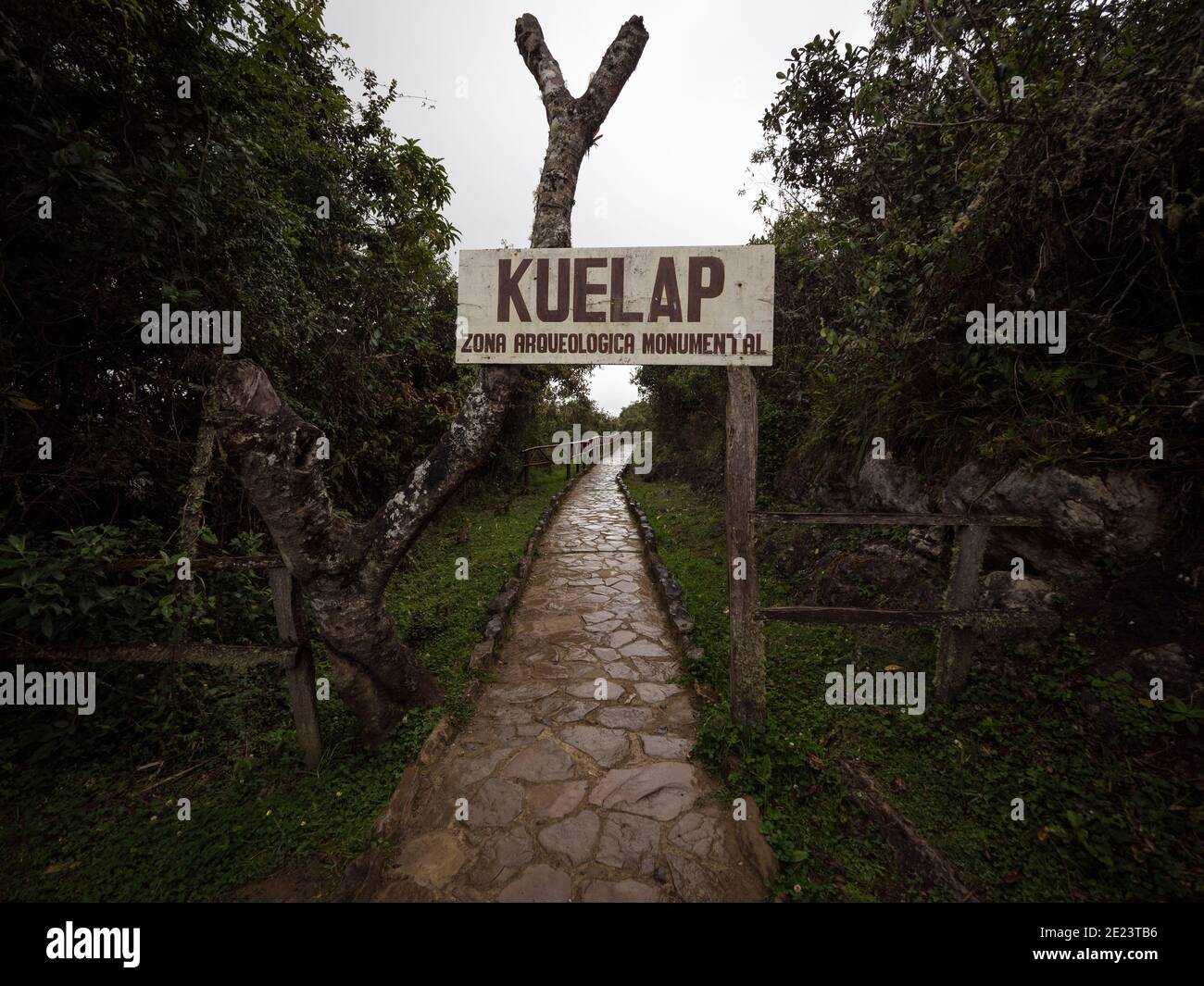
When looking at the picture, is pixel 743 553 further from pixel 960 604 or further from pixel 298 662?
pixel 298 662

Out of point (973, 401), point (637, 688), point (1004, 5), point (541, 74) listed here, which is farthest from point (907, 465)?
point (541, 74)

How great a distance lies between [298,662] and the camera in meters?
2.94

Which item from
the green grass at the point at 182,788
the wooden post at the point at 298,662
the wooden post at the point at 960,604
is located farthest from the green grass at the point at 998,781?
the wooden post at the point at 298,662

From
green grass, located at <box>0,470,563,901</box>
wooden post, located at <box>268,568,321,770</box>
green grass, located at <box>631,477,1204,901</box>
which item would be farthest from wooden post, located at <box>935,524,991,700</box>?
wooden post, located at <box>268,568,321,770</box>

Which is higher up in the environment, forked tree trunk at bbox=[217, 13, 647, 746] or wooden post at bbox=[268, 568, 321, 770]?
forked tree trunk at bbox=[217, 13, 647, 746]

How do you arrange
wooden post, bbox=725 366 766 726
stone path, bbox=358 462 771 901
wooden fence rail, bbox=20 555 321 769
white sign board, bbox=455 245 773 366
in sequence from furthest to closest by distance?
1. wooden post, bbox=725 366 766 726
2. white sign board, bbox=455 245 773 366
3. wooden fence rail, bbox=20 555 321 769
4. stone path, bbox=358 462 771 901

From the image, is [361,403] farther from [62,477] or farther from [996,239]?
[996,239]

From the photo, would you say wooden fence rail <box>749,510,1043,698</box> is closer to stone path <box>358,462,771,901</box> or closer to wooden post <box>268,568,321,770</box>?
stone path <box>358,462,771,901</box>

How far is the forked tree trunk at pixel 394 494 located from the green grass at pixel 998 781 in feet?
7.79

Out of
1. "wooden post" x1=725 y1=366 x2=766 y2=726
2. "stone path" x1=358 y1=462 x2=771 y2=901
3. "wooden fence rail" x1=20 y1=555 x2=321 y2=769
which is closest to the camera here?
"stone path" x1=358 y1=462 x2=771 y2=901

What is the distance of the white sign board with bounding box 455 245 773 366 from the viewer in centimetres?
289

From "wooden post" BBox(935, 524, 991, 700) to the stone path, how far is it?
1904mm

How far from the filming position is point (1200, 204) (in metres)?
2.75

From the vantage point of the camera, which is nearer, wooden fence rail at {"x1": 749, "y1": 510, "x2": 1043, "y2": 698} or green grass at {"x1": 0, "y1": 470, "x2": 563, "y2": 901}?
green grass at {"x1": 0, "y1": 470, "x2": 563, "y2": 901}
